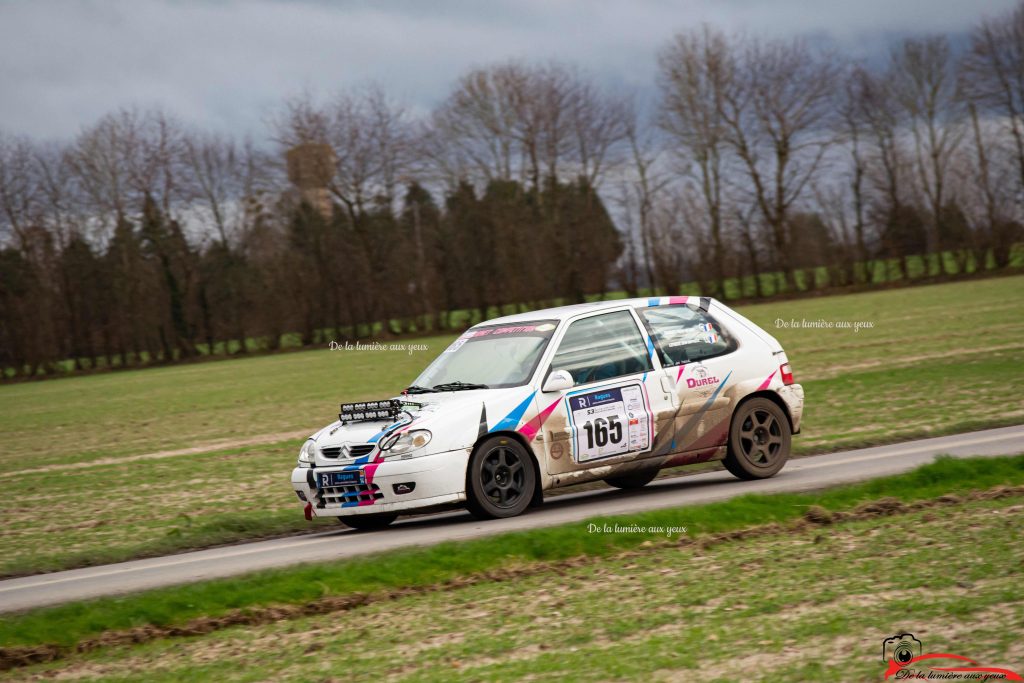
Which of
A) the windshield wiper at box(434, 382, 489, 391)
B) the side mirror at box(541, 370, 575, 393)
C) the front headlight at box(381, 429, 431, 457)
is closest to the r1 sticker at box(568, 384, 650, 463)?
the side mirror at box(541, 370, 575, 393)

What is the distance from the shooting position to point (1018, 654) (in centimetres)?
470

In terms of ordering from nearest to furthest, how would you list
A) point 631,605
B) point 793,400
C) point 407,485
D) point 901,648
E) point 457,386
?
1. point 901,648
2. point 631,605
3. point 407,485
4. point 457,386
5. point 793,400

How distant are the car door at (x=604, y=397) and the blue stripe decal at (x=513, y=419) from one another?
0.20 metres

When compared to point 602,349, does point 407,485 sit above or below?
below

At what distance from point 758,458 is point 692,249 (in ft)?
207

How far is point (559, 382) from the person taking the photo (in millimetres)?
9773

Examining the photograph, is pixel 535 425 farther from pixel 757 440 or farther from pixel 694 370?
pixel 757 440

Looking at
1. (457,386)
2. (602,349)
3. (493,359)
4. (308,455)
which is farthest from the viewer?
(493,359)

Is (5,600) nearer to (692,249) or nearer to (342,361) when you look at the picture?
(342,361)

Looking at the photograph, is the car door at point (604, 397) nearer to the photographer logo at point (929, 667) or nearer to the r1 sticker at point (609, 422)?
the r1 sticker at point (609, 422)

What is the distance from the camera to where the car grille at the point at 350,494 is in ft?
30.7

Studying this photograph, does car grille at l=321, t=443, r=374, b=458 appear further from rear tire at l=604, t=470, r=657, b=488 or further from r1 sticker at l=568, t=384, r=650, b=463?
rear tire at l=604, t=470, r=657, b=488

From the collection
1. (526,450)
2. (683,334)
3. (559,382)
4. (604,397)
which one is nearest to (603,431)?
(604,397)

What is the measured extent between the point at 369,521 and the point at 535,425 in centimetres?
181
